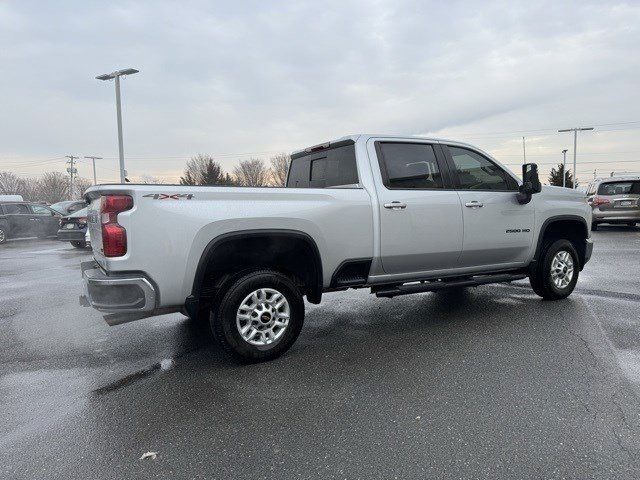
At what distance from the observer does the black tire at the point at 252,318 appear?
3.60 metres

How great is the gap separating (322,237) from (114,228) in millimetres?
1658

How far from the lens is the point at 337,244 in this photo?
13.3ft

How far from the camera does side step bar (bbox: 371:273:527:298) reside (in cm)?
445

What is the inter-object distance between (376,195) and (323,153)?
3.64 feet

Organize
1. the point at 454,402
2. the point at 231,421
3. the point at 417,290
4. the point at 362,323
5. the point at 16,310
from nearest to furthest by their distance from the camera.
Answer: the point at 231,421 → the point at 454,402 → the point at 417,290 → the point at 362,323 → the point at 16,310

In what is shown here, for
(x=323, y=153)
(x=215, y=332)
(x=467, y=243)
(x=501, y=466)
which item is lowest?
(x=501, y=466)

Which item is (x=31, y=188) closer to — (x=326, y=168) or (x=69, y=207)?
(x=69, y=207)

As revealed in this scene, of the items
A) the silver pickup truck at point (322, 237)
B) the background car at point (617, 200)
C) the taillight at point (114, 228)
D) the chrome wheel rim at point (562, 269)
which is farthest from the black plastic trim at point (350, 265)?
the background car at point (617, 200)

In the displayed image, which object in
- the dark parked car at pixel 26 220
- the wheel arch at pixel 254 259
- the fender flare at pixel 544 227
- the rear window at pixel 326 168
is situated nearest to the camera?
the wheel arch at pixel 254 259

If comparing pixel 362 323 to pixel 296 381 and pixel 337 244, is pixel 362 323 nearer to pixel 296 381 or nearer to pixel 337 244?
pixel 337 244

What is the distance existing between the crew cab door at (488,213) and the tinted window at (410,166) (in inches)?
9.8

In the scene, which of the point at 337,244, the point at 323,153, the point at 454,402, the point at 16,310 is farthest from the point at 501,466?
the point at 16,310

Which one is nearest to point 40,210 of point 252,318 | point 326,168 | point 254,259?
point 326,168

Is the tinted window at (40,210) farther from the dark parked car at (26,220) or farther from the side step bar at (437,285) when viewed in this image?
the side step bar at (437,285)
